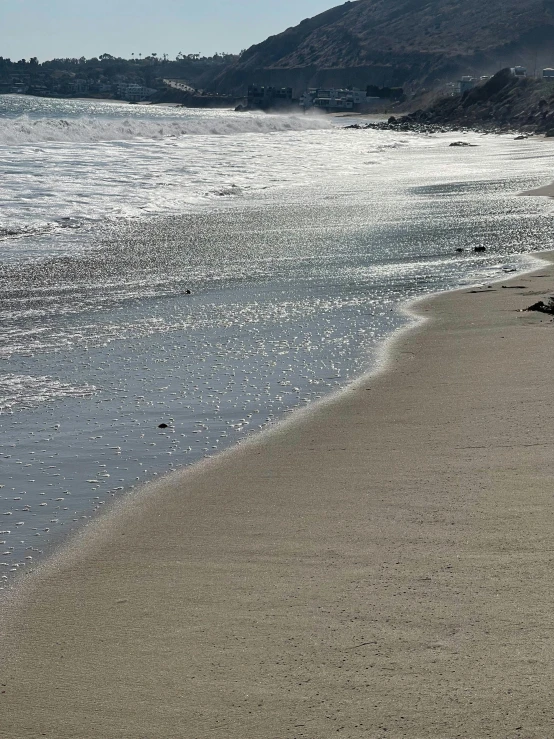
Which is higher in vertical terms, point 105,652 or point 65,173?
point 65,173

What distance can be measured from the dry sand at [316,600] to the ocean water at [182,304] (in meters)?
0.35

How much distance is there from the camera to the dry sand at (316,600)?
2279mm

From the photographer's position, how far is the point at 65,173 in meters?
21.3

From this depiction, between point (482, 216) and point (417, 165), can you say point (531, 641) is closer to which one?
point (482, 216)

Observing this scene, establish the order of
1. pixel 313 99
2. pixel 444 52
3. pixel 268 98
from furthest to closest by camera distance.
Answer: pixel 444 52, pixel 268 98, pixel 313 99

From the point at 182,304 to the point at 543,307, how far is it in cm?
282

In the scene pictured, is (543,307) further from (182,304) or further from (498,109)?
(498,109)

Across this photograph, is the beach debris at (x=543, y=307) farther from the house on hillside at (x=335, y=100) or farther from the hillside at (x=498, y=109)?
the house on hillside at (x=335, y=100)

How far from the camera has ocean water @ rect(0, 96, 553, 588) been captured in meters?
4.39

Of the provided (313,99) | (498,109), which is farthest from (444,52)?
(498,109)

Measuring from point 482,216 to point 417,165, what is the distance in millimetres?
15198

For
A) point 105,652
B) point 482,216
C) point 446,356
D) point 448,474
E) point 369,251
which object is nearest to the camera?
point 105,652

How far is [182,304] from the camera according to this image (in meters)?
7.81

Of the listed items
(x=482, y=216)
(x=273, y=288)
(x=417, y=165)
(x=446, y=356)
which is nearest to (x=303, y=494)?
(x=446, y=356)
